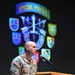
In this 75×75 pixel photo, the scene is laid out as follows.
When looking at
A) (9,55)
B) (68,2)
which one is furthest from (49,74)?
(68,2)

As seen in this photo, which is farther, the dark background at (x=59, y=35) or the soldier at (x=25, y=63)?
the dark background at (x=59, y=35)

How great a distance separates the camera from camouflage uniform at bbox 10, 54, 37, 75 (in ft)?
12.0

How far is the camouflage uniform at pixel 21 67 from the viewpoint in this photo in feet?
12.0

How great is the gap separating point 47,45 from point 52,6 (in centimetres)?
84

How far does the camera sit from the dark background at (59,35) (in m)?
5.90

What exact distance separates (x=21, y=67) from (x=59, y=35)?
3.19 m

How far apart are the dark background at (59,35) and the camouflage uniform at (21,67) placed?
2.14 metres

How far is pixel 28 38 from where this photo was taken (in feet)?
20.4

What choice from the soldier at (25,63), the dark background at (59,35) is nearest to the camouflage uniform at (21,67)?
the soldier at (25,63)

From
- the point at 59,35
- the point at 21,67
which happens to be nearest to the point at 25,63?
the point at 21,67

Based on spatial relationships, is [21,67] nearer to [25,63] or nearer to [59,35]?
[25,63]

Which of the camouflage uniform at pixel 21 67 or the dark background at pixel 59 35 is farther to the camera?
the dark background at pixel 59 35

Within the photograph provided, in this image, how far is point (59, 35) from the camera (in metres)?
6.80

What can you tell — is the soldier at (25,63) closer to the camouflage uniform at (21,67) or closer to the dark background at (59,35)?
the camouflage uniform at (21,67)
